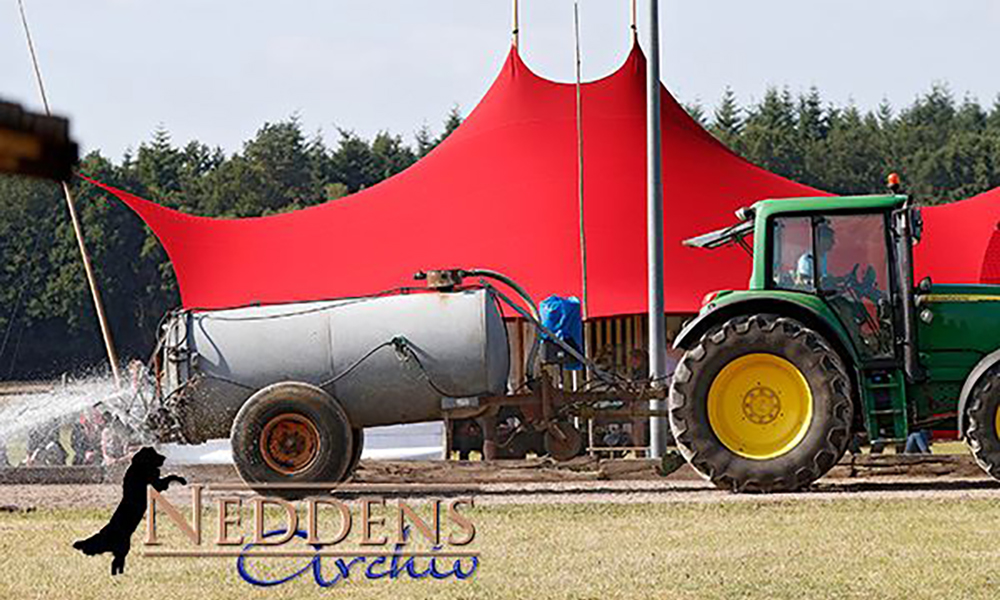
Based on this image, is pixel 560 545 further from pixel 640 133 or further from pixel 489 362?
pixel 640 133

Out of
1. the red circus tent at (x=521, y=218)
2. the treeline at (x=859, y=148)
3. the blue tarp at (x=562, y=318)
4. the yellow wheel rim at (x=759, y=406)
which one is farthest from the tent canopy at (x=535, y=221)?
the treeline at (x=859, y=148)

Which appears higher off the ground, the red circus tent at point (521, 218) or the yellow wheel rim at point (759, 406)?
the red circus tent at point (521, 218)

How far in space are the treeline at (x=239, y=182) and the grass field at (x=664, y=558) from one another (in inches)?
1347

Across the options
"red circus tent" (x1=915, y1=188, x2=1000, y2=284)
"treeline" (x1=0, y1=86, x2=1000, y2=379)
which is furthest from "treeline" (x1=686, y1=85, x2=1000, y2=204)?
"red circus tent" (x1=915, y1=188, x2=1000, y2=284)

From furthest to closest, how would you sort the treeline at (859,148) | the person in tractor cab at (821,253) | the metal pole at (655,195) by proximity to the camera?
the treeline at (859,148) < the metal pole at (655,195) < the person in tractor cab at (821,253)

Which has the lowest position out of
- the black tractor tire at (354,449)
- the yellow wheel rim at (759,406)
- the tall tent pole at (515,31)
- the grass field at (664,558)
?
the grass field at (664,558)

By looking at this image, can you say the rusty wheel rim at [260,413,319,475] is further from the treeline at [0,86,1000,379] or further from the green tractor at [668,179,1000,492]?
the treeline at [0,86,1000,379]

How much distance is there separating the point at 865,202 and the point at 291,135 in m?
77.0

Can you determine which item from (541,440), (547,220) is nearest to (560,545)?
(541,440)

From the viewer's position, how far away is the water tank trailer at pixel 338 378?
13.5 meters

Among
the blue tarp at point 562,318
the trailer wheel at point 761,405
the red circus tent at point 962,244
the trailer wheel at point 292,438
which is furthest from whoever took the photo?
the red circus tent at point 962,244

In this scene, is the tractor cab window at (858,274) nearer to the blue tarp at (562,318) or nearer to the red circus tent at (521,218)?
the blue tarp at (562,318)

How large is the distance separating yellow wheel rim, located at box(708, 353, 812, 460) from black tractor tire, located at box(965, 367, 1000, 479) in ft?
4.24

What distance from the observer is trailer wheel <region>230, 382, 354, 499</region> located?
44.1 ft
